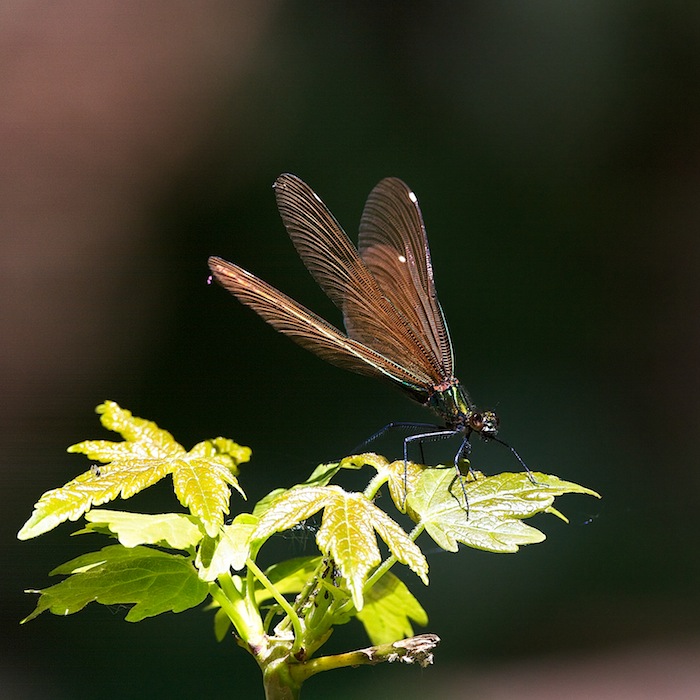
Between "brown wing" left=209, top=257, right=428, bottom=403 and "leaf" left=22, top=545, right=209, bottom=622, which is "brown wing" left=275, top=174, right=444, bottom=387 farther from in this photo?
"leaf" left=22, top=545, right=209, bottom=622

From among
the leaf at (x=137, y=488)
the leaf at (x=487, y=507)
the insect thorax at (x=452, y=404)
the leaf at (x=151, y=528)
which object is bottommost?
the leaf at (x=487, y=507)

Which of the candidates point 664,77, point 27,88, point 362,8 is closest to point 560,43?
point 664,77

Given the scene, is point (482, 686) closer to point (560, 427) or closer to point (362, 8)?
point (560, 427)

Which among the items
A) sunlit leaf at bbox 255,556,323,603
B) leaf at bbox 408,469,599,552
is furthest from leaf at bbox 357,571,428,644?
leaf at bbox 408,469,599,552

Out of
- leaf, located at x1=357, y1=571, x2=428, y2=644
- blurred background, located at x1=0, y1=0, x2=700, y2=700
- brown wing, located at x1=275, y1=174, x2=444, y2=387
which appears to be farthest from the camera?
blurred background, located at x1=0, y1=0, x2=700, y2=700

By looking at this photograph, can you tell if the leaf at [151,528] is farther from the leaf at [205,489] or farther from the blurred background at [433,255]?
the blurred background at [433,255]

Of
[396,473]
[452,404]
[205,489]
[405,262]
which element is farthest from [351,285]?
[205,489]

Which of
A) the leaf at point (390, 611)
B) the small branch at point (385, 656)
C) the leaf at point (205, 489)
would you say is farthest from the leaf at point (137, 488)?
the leaf at point (390, 611)

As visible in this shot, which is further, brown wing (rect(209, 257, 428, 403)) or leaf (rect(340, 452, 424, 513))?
brown wing (rect(209, 257, 428, 403))
